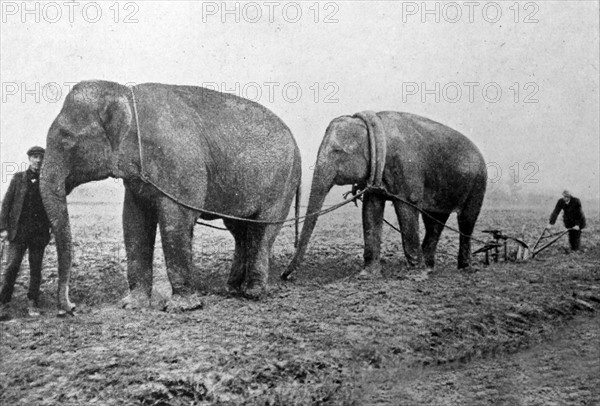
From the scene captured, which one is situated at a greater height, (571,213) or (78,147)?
(78,147)

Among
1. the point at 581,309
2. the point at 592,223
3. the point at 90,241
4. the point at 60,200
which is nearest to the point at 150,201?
the point at 60,200

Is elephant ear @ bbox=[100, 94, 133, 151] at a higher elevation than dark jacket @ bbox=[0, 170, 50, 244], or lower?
higher

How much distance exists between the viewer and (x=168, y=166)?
507cm

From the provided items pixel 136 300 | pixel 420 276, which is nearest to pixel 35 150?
pixel 136 300

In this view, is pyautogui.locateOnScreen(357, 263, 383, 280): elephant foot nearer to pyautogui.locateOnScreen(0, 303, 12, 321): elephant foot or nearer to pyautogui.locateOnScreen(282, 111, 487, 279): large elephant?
pyautogui.locateOnScreen(282, 111, 487, 279): large elephant

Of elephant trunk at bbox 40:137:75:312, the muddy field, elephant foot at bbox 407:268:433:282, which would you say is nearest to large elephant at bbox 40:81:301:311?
elephant trunk at bbox 40:137:75:312

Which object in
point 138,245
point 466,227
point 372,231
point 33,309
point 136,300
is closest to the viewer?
point 33,309

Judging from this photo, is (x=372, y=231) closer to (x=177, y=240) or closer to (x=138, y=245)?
(x=177, y=240)

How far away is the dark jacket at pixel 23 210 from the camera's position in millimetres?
4949

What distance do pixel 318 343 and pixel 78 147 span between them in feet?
7.27

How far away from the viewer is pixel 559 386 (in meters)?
4.45

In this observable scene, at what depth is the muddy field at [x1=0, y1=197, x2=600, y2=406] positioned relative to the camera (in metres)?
3.82

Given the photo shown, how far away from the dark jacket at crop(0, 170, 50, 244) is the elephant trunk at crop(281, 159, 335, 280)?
2.29 m

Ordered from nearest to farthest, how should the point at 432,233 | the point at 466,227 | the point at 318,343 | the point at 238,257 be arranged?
1. the point at 318,343
2. the point at 238,257
3. the point at 432,233
4. the point at 466,227
